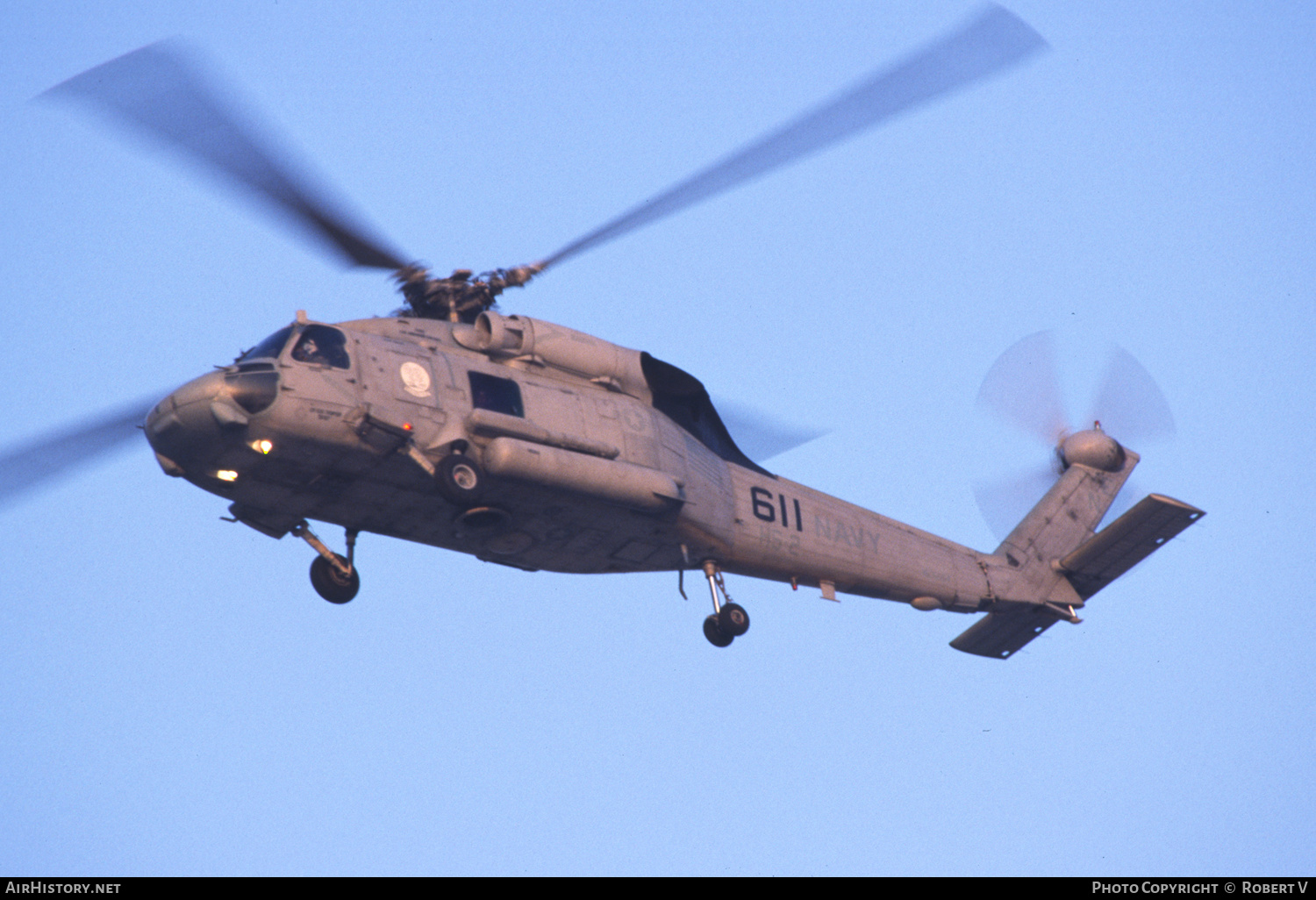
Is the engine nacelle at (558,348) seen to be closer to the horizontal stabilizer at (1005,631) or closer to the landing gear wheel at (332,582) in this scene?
the landing gear wheel at (332,582)

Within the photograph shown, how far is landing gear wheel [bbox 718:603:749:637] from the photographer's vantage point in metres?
21.1

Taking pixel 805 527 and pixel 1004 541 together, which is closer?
pixel 805 527

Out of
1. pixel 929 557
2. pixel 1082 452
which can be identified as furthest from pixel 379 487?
pixel 1082 452

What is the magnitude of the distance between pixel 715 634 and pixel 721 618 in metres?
0.23

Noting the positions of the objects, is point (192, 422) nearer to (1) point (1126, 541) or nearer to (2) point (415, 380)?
(2) point (415, 380)

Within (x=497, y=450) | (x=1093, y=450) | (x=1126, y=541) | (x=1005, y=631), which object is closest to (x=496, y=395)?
(x=497, y=450)

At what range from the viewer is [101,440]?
1792cm

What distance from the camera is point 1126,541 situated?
78.1 feet

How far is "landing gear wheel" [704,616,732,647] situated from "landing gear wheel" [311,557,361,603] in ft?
15.9

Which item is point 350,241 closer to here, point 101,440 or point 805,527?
point 101,440

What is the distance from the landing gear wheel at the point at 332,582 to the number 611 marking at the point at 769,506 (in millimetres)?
5696

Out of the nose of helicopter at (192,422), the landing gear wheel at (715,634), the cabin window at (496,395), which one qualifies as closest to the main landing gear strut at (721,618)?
the landing gear wheel at (715,634)
